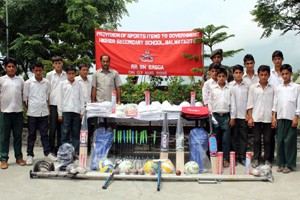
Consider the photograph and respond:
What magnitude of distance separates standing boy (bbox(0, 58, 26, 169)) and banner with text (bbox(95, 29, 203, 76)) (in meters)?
3.10

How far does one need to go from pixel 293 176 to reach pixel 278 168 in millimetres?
354

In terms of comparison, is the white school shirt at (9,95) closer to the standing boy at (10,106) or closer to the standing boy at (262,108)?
the standing boy at (10,106)

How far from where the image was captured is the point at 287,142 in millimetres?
5559

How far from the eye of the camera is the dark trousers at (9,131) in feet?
19.4

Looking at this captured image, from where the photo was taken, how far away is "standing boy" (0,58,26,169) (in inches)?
231

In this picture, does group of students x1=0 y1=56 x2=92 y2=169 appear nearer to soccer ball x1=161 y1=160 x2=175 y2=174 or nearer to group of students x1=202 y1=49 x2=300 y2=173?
soccer ball x1=161 y1=160 x2=175 y2=174

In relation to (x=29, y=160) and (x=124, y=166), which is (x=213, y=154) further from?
(x=29, y=160)

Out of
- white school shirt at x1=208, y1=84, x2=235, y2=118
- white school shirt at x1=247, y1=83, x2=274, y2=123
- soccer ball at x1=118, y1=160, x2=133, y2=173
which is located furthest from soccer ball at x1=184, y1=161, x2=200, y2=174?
white school shirt at x1=247, y1=83, x2=274, y2=123

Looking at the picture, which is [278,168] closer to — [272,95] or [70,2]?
[272,95]

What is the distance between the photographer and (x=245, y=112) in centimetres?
599

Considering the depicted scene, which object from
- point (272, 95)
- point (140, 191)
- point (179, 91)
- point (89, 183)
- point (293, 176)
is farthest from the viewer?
point (179, 91)

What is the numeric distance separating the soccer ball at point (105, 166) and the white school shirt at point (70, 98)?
4.12 ft

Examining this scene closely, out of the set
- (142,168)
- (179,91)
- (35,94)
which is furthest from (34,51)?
(142,168)

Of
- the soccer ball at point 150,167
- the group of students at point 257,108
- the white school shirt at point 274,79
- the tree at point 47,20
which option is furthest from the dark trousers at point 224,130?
the tree at point 47,20
